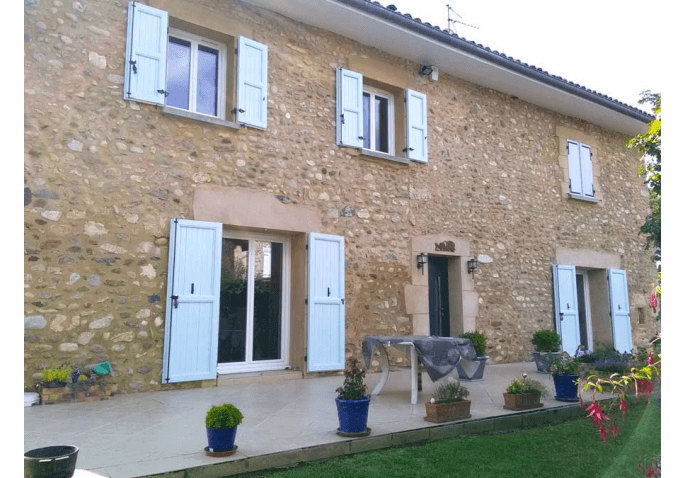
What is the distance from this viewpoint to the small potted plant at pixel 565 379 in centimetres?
495

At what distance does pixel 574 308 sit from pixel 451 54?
4.94 m

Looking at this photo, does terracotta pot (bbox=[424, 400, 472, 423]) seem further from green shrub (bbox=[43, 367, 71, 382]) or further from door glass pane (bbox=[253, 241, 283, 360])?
green shrub (bbox=[43, 367, 71, 382])

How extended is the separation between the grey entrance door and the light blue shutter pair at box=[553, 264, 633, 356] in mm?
2279

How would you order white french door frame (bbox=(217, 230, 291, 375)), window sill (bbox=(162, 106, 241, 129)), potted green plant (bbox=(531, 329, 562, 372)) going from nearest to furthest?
1. window sill (bbox=(162, 106, 241, 129))
2. white french door frame (bbox=(217, 230, 291, 375))
3. potted green plant (bbox=(531, 329, 562, 372))

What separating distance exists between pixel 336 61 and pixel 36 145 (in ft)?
12.7

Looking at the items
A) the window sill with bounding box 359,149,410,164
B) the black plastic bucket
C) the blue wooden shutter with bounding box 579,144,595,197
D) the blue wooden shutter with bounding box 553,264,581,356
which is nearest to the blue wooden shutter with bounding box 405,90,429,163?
the window sill with bounding box 359,149,410,164

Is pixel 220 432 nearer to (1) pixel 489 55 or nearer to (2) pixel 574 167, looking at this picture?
(1) pixel 489 55

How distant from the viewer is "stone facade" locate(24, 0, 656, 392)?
486 centimetres

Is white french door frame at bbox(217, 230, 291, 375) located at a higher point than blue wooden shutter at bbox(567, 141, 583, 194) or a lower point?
lower

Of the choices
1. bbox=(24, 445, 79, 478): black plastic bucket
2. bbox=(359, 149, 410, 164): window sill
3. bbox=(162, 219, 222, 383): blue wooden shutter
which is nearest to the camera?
bbox=(24, 445, 79, 478): black plastic bucket

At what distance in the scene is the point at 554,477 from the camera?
304 centimetres

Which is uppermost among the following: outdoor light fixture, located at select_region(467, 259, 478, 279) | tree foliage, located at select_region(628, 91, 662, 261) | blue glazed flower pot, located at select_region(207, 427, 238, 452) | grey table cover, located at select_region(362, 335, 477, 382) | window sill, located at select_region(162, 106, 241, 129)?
window sill, located at select_region(162, 106, 241, 129)

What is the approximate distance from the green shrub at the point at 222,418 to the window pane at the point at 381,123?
5.21 meters
